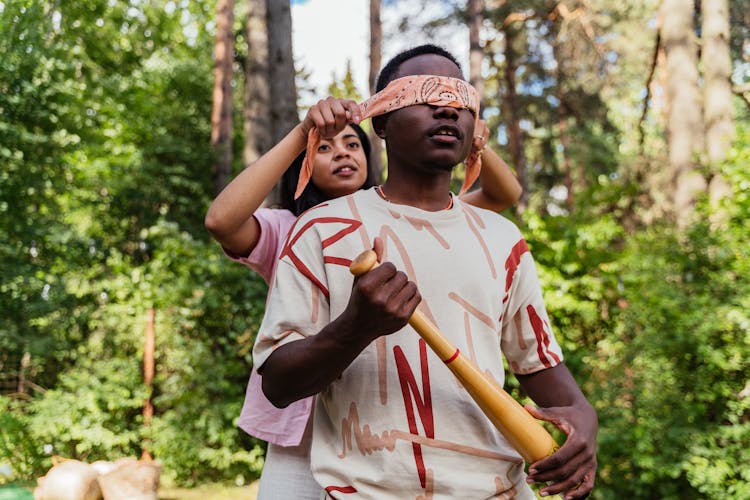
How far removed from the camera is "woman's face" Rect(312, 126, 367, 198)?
2.46 metres

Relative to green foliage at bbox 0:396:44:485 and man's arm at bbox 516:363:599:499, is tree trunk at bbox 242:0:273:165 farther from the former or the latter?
man's arm at bbox 516:363:599:499

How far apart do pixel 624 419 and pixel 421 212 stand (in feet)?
15.7

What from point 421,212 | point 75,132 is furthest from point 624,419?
point 75,132

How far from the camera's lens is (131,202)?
11.1 metres

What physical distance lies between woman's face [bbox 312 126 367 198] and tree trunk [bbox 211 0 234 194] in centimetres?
1032

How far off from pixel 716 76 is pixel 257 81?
5.86 m

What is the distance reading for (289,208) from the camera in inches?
105

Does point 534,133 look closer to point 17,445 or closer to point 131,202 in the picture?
point 131,202

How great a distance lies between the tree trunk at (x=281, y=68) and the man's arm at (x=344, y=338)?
6.05 m

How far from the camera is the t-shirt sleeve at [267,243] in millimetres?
2238

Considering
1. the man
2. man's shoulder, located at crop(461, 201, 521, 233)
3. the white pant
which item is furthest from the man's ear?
the white pant

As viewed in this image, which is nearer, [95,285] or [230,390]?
[230,390]

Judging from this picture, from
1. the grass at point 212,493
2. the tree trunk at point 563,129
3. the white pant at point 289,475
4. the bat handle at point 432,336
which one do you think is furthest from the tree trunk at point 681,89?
the tree trunk at point 563,129

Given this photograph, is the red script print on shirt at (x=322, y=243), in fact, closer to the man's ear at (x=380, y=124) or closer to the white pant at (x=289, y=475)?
the man's ear at (x=380, y=124)
